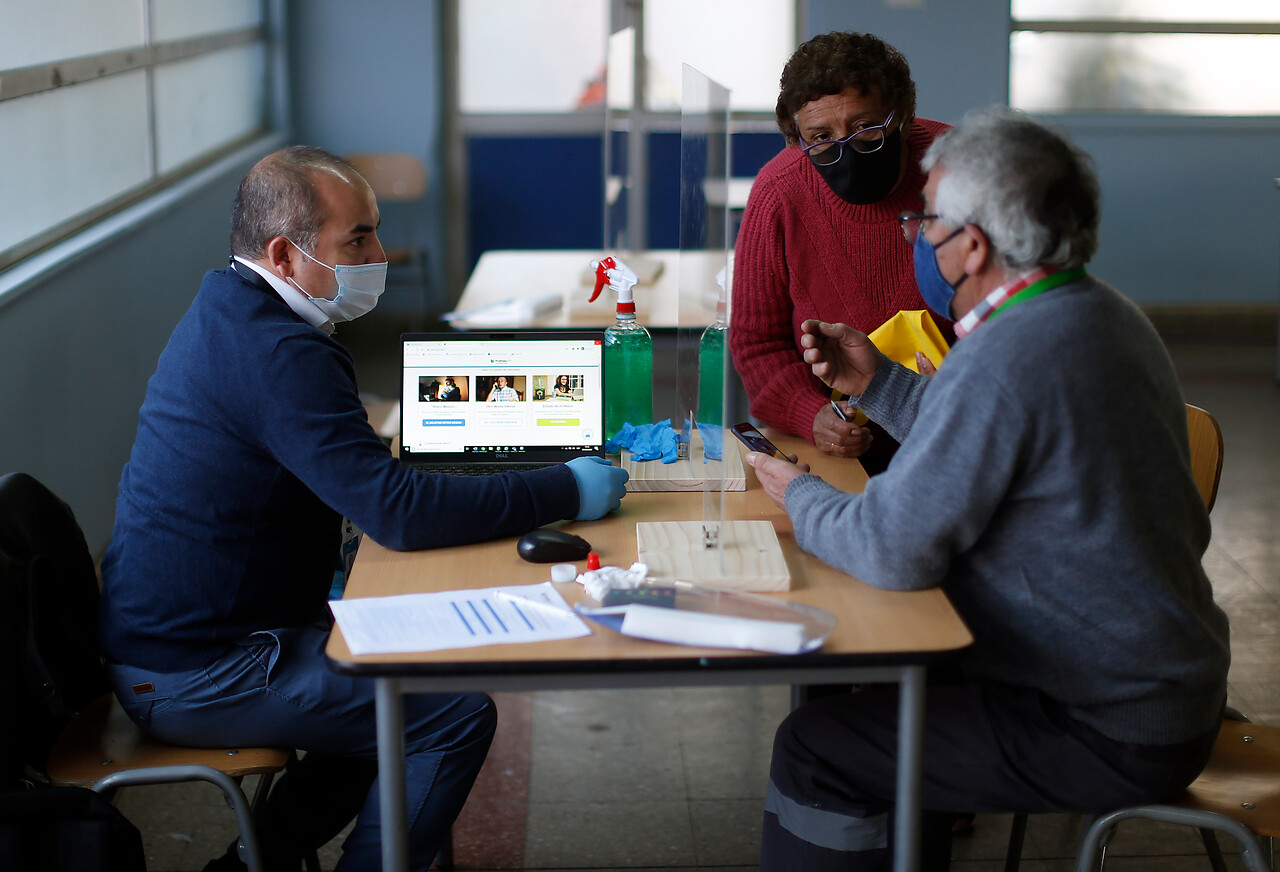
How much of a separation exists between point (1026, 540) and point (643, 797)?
48.6 inches

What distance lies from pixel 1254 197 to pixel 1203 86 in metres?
0.67

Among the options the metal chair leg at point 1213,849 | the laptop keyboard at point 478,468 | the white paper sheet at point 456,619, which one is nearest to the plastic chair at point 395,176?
the laptop keyboard at point 478,468

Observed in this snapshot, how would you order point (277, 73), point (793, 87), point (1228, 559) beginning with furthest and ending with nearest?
point (277, 73)
point (1228, 559)
point (793, 87)

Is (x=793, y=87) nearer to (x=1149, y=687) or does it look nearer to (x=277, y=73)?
(x=1149, y=687)

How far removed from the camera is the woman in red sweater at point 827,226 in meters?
2.12

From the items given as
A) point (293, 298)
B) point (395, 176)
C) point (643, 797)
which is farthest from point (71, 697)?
point (395, 176)

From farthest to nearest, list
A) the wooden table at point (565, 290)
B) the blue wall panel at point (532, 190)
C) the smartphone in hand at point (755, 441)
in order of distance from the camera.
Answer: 1. the blue wall panel at point (532, 190)
2. the wooden table at point (565, 290)
3. the smartphone in hand at point (755, 441)

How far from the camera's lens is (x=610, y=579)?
1546 millimetres

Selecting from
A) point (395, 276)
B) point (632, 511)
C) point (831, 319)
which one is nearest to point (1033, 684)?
point (632, 511)

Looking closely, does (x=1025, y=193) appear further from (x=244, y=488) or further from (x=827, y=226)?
(x=244, y=488)

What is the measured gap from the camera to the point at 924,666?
141 cm

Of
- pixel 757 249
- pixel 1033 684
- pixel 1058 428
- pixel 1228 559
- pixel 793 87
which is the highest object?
pixel 793 87

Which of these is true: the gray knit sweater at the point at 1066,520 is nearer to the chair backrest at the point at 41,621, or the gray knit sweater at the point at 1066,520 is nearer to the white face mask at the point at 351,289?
the white face mask at the point at 351,289

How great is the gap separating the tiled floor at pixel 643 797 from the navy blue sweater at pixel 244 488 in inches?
28.2
